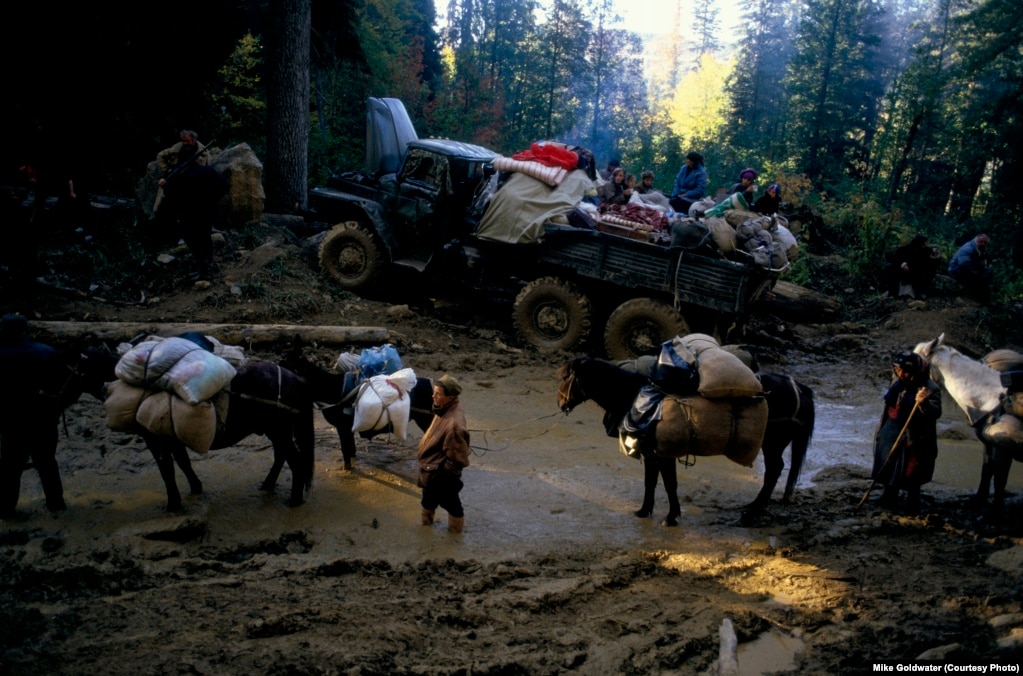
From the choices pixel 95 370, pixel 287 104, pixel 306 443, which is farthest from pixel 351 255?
pixel 95 370

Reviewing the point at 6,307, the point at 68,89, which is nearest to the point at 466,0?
the point at 68,89

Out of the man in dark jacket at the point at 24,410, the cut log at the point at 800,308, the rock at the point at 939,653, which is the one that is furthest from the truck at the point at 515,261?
the man in dark jacket at the point at 24,410

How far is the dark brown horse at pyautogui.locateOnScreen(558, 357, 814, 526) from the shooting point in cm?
655

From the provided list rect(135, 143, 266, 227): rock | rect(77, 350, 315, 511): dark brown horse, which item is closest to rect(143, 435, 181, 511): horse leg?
rect(77, 350, 315, 511): dark brown horse

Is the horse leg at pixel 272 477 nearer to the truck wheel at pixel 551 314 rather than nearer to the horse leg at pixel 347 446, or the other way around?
the horse leg at pixel 347 446

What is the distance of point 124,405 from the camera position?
5.79 m

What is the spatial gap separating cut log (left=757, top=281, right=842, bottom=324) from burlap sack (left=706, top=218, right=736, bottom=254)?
196 inches

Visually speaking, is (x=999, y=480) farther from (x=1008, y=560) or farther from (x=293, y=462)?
(x=293, y=462)

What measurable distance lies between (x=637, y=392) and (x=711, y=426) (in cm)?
78

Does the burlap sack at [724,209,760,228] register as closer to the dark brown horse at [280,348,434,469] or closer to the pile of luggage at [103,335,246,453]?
the dark brown horse at [280,348,434,469]

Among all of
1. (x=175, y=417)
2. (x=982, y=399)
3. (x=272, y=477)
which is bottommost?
(x=272, y=477)

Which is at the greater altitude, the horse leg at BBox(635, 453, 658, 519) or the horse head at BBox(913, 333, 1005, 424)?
the horse head at BBox(913, 333, 1005, 424)

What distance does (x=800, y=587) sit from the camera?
548cm

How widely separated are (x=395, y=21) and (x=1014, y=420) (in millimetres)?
26452
